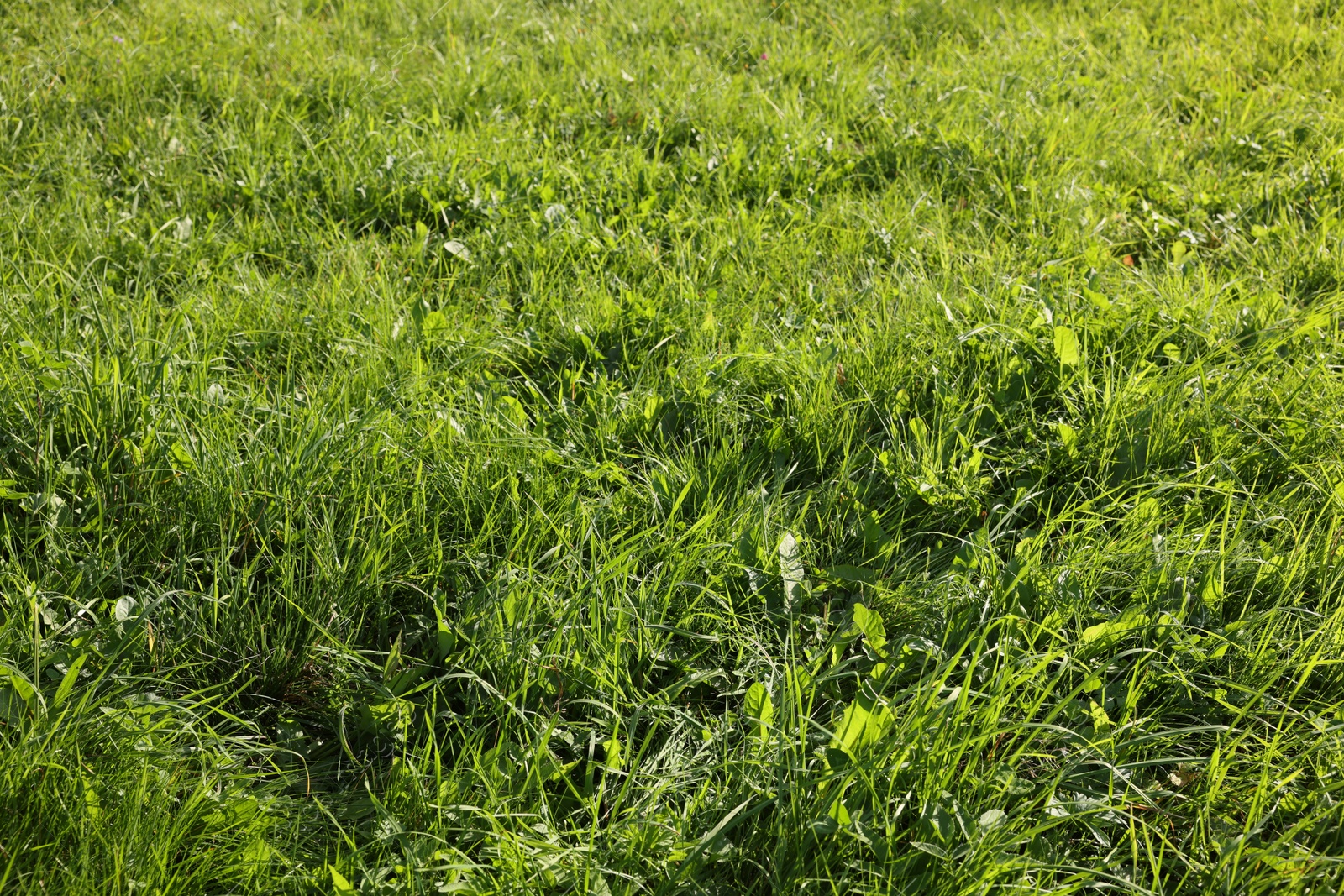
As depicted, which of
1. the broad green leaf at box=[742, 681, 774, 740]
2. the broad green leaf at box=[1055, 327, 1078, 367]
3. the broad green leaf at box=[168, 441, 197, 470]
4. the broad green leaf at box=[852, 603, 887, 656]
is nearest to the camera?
the broad green leaf at box=[742, 681, 774, 740]

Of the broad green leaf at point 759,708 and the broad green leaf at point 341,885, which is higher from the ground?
the broad green leaf at point 759,708

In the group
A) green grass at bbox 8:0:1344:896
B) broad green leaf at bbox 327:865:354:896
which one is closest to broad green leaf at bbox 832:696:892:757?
green grass at bbox 8:0:1344:896

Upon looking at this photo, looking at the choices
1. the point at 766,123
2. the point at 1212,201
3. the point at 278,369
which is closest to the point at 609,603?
the point at 278,369

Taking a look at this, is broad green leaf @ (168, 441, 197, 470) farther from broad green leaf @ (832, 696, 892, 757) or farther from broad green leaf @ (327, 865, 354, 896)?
broad green leaf @ (832, 696, 892, 757)

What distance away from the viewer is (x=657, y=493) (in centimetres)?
228

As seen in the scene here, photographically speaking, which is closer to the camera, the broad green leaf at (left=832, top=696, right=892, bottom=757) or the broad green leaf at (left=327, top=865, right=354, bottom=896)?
the broad green leaf at (left=327, top=865, right=354, bottom=896)

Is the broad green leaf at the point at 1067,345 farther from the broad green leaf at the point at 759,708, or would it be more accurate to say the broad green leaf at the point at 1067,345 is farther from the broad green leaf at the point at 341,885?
the broad green leaf at the point at 341,885

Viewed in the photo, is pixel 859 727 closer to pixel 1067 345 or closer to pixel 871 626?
pixel 871 626

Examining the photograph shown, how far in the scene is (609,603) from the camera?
2010 mm

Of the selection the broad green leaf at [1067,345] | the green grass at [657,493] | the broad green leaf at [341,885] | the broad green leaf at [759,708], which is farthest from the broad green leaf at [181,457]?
the broad green leaf at [1067,345]

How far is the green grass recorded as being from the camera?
1650mm

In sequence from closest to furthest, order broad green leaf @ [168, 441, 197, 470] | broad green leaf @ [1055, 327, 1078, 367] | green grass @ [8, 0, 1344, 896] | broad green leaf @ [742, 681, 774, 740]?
green grass @ [8, 0, 1344, 896] < broad green leaf @ [742, 681, 774, 740] < broad green leaf @ [168, 441, 197, 470] < broad green leaf @ [1055, 327, 1078, 367]

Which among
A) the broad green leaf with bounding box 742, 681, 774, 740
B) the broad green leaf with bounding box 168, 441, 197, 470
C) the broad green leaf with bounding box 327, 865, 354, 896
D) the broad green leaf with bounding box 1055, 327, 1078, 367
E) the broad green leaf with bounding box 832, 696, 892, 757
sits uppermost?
Answer: the broad green leaf with bounding box 1055, 327, 1078, 367

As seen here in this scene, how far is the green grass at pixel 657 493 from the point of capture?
1650 millimetres
